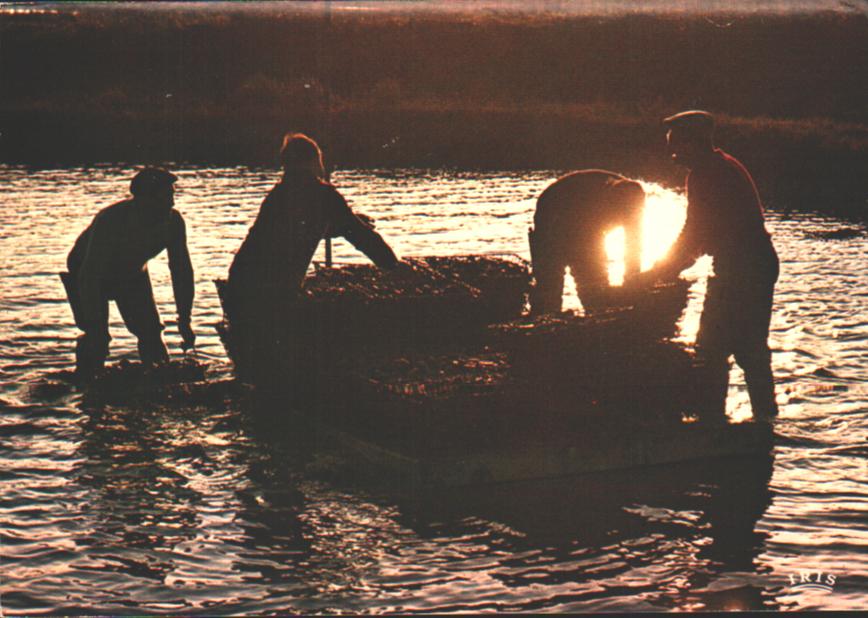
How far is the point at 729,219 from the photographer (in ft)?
30.7

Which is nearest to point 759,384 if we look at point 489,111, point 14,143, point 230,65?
point 14,143

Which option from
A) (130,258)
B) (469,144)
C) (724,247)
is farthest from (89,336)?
(469,144)

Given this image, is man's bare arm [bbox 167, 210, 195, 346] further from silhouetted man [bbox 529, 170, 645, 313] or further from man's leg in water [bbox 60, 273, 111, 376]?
silhouetted man [bbox 529, 170, 645, 313]

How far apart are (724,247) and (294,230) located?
3.05 metres

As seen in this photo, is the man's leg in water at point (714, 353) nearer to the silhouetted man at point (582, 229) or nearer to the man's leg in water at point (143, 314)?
the silhouetted man at point (582, 229)

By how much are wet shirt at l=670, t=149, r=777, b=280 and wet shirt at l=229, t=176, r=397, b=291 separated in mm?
2239

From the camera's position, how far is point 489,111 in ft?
124

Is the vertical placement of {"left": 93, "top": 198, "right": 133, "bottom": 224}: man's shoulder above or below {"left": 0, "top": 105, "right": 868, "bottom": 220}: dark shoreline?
above

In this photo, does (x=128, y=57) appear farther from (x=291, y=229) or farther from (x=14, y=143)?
(x=291, y=229)

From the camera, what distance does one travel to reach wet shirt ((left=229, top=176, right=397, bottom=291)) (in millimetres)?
9727

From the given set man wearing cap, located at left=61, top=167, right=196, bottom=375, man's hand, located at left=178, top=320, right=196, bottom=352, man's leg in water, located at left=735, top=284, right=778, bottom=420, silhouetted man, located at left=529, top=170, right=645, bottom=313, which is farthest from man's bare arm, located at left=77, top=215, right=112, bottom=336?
man's leg in water, located at left=735, top=284, right=778, bottom=420

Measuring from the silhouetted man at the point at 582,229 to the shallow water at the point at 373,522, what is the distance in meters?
1.51

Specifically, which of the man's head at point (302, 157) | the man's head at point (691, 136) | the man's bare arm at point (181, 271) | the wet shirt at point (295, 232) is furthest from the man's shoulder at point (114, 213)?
the man's head at point (691, 136)

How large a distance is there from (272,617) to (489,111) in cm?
3213
